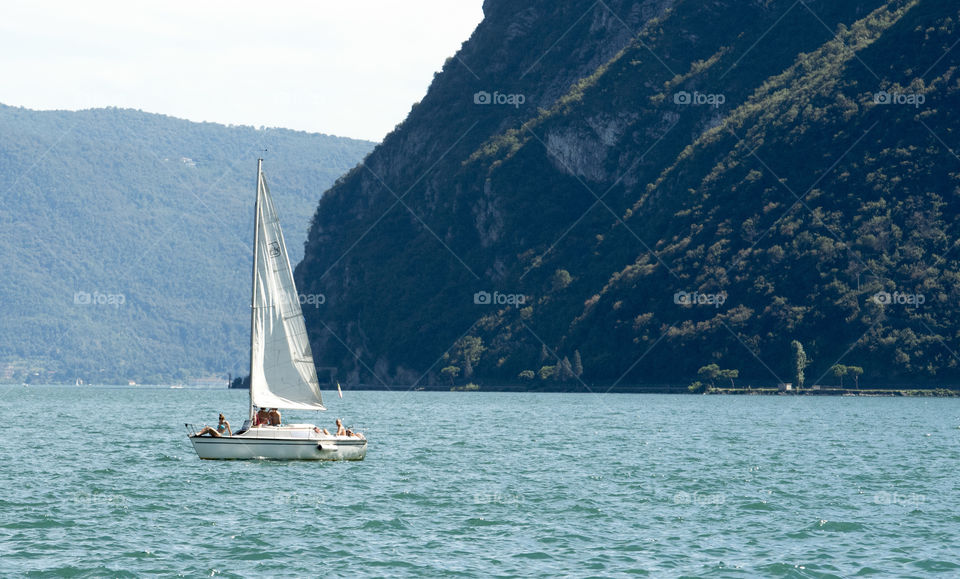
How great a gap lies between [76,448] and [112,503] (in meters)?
34.5

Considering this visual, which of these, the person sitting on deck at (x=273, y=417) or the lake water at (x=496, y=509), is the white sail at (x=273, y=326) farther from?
the lake water at (x=496, y=509)

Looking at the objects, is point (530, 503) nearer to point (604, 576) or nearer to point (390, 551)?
point (390, 551)

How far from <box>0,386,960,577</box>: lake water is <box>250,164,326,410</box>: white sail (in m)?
4.05

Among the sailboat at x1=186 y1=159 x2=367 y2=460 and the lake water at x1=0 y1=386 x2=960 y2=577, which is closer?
the lake water at x1=0 y1=386 x2=960 y2=577

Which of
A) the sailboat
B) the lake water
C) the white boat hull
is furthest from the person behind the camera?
the sailboat

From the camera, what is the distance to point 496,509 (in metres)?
53.2

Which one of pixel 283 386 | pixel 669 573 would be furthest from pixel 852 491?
pixel 283 386

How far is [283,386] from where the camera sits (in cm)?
6900

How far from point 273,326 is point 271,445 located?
6355 mm

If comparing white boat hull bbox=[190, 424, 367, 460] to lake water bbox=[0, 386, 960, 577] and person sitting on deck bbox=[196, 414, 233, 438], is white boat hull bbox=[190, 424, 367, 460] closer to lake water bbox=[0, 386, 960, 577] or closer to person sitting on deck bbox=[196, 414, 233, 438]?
person sitting on deck bbox=[196, 414, 233, 438]


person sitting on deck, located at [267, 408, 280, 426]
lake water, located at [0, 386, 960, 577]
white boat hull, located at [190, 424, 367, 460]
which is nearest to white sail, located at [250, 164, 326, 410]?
person sitting on deck, located at [267, 408, 280, 426]

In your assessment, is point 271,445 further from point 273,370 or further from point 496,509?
point 496,509

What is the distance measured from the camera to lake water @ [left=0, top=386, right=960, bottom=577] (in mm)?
41094

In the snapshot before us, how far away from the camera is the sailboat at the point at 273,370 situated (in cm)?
6825
